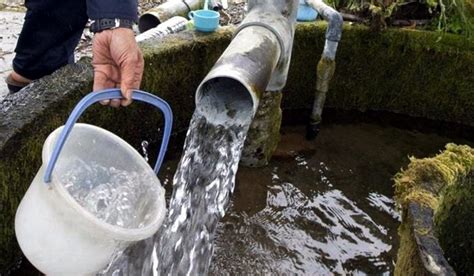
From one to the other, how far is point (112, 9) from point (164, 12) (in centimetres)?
246

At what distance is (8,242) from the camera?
2744 mm

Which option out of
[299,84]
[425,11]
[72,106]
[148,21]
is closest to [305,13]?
[299,84]

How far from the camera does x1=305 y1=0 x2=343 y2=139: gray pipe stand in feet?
12.6

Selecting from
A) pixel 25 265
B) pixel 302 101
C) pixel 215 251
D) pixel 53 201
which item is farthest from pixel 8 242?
pixel 302 101

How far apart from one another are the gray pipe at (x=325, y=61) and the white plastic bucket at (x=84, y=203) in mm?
2156

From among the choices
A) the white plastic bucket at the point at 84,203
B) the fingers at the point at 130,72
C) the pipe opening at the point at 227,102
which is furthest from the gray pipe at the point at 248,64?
the white plastic bucket at the point at 84,203

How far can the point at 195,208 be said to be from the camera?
266cm

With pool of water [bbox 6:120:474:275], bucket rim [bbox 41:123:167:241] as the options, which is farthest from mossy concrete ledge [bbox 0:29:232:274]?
bucket rim [bbox 41:123:167:241]

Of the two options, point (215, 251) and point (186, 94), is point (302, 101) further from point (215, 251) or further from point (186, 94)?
point (215, 251)

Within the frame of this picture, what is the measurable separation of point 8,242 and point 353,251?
184 cm

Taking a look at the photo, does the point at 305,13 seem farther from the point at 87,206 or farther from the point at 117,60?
the point at 87,206

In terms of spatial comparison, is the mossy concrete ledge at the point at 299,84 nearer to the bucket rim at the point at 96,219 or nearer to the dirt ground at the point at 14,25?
the dirt ground at the point at 14,25

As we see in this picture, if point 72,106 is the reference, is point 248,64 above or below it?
above

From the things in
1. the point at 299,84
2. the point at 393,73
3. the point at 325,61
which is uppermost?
the point at 325,61
